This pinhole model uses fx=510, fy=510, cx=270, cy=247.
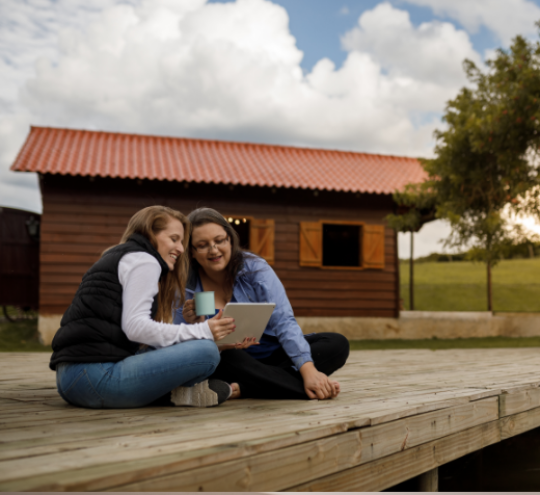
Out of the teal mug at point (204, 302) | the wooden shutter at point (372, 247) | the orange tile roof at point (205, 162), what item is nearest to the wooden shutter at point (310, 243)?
the orange tile roof at point (205, 162)

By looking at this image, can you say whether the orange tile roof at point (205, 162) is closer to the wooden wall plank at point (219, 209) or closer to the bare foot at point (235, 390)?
the wooden wall plank at point (219, 209)

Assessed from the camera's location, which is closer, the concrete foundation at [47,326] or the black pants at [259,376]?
Result: the black pants at [259,376]

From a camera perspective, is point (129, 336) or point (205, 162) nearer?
point (129, 336)

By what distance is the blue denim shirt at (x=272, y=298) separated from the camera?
8.80ft

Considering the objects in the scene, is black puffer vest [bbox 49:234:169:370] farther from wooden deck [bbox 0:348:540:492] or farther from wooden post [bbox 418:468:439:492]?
wooden post [bbox 418:468:439:492]

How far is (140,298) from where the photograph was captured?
2.18 m

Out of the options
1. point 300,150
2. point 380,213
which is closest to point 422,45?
point 380,213

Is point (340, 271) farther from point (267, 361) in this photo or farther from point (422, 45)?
point (267, 361)

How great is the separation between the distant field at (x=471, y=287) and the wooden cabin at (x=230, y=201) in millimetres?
7309

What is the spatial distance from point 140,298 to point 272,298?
2.81 feet

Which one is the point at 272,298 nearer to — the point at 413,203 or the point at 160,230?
the point at 160,230

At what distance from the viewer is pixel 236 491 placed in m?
1.57

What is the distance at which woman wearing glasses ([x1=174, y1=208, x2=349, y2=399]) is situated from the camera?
2.70m

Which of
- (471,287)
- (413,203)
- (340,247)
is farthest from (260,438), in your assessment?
(471,287)
